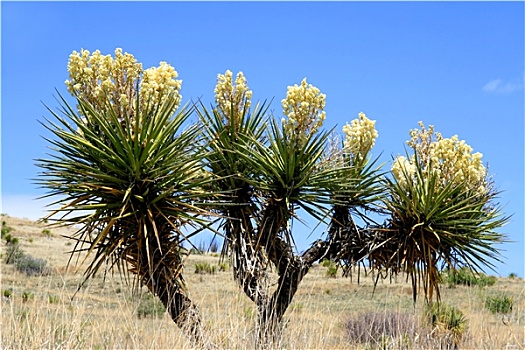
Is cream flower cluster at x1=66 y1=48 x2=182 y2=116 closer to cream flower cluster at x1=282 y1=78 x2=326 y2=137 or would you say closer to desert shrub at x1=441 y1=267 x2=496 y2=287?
cream flower cluster at x1=282 y1=78 x2=326 y2=137

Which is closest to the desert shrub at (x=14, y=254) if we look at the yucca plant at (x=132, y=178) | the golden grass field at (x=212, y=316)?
the golden grass field at (x=212, y=316)

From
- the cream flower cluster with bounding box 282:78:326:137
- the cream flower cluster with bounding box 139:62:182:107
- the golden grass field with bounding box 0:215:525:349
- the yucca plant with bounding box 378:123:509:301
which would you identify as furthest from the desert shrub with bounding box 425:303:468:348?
the cream flower cluster with bounding box 139:62:182:107

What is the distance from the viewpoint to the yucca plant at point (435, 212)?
7156mm

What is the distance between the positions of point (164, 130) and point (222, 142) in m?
0.89

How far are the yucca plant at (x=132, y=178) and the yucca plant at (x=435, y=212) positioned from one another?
2363mm

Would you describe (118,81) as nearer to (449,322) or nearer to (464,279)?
(449,322)

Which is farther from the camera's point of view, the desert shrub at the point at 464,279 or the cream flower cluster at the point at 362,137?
the desert shrub at the point at 464,279

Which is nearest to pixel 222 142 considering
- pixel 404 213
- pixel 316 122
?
pixel 316 122

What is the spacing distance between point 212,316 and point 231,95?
8.60 feet

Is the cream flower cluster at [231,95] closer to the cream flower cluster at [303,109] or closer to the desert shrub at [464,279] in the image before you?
the cream flower cluster at [303,109]

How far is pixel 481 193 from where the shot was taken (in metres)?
7.91

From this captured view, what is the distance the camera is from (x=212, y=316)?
25.0 feet

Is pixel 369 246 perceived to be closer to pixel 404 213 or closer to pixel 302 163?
pixel 404 213

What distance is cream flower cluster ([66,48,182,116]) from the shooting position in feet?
20.8
